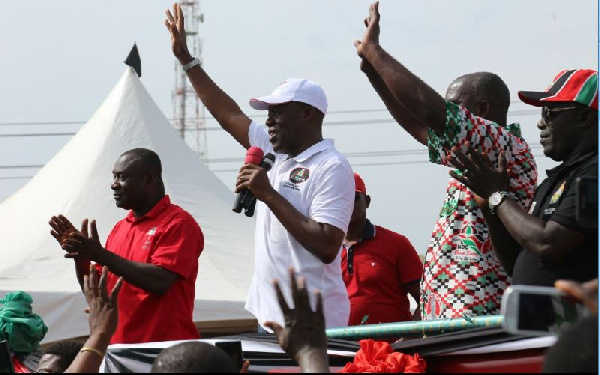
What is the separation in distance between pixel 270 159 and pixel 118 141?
8.01m

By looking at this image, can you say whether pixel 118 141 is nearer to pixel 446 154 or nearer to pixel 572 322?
pixel 446 154

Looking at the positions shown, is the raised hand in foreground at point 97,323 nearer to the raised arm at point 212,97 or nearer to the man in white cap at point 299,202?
the man in white cap at point 299,202

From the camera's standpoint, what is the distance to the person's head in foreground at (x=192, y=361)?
2168 millimetres

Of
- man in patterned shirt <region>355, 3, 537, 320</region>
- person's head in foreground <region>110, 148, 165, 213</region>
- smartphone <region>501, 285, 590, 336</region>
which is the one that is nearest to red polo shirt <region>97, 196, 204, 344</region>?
person's head in foreground <region>110, 148, 165, 213</region>

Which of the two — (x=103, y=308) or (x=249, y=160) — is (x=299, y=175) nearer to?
(x=249, y=160)

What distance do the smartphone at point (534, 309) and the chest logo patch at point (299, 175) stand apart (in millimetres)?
2356

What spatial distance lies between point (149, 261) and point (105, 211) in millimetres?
6316

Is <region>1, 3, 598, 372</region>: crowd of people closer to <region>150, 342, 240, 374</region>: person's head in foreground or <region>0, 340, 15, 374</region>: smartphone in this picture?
<region>150, 342, 240, 374</region>: person's head in foreground

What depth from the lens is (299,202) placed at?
411 centimetres

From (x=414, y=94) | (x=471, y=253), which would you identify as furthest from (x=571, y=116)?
(x=471, y=253)

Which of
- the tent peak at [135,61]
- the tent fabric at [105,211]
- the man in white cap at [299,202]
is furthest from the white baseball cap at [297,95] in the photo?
the tent peak at [135,61]

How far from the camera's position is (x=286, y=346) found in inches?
95.0

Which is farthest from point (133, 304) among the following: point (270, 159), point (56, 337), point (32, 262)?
point (32, 262)

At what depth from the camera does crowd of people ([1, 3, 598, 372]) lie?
310 cm
